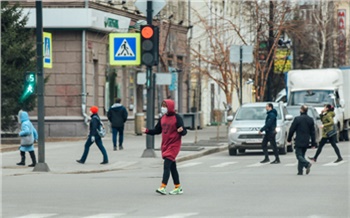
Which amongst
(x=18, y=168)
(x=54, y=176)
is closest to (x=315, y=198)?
(x=54, y=176)

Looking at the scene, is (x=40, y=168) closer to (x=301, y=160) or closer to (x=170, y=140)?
(x=301, y=160)

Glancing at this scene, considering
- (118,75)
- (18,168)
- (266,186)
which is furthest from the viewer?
(118,75)

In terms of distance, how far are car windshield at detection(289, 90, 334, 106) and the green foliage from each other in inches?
453

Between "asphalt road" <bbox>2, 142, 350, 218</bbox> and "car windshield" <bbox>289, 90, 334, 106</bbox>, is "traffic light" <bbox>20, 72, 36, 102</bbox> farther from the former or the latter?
"car windshield" <bbox>289, 90, 334, 106</bbox>

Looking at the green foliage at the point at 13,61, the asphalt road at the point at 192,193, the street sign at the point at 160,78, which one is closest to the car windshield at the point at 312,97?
the green foliage at the point at 13,61

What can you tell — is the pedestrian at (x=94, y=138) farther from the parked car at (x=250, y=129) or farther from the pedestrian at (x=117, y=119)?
the pedestrian at (x=117, y=119)

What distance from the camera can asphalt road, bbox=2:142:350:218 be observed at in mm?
15992

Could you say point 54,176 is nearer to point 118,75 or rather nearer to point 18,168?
point 18,168

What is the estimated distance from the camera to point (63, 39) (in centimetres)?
4434

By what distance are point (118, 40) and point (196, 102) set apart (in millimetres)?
33107

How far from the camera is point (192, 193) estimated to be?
1955cm

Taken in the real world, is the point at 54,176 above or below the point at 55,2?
below

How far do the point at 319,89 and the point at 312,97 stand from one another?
455 mm

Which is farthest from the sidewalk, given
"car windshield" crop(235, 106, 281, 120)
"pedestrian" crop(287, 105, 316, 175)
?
"pedestrian" crop(287, 105, 316, 175)
